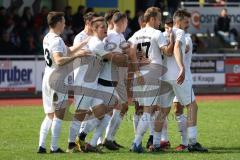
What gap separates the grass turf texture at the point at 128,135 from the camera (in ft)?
43.3

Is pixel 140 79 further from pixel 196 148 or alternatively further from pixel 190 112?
pixel 196 148

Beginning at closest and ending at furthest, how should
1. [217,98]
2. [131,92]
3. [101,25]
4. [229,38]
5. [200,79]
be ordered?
[101,25]
[131,92]
[217,98]
[200,79]
[229,38]

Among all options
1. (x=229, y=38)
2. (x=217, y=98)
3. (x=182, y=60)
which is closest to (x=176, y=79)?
(x=182, y=60)

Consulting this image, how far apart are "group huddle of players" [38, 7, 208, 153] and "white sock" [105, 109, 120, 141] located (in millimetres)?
399

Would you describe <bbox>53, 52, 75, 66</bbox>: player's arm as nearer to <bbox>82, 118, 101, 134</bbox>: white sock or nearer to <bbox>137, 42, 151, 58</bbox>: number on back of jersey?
<bbox>82, 118, 101, 134</bbox>: white sock

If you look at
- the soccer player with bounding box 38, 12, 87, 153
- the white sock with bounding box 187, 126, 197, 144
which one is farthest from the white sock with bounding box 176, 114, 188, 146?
the soccer player with bounding box 38, 12, 87, 153

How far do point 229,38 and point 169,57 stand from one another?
65.4 feet

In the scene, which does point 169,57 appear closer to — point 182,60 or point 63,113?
point 182,60

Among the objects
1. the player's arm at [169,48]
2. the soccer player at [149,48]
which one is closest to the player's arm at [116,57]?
the soccer player at [149,48]

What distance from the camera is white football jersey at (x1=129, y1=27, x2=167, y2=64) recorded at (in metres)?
13.7

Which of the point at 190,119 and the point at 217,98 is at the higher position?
the point at 190,119

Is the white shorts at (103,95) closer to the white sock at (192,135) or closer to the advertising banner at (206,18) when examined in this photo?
the white sock at (192,135)

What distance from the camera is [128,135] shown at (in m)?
16.6

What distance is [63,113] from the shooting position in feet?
44.8
